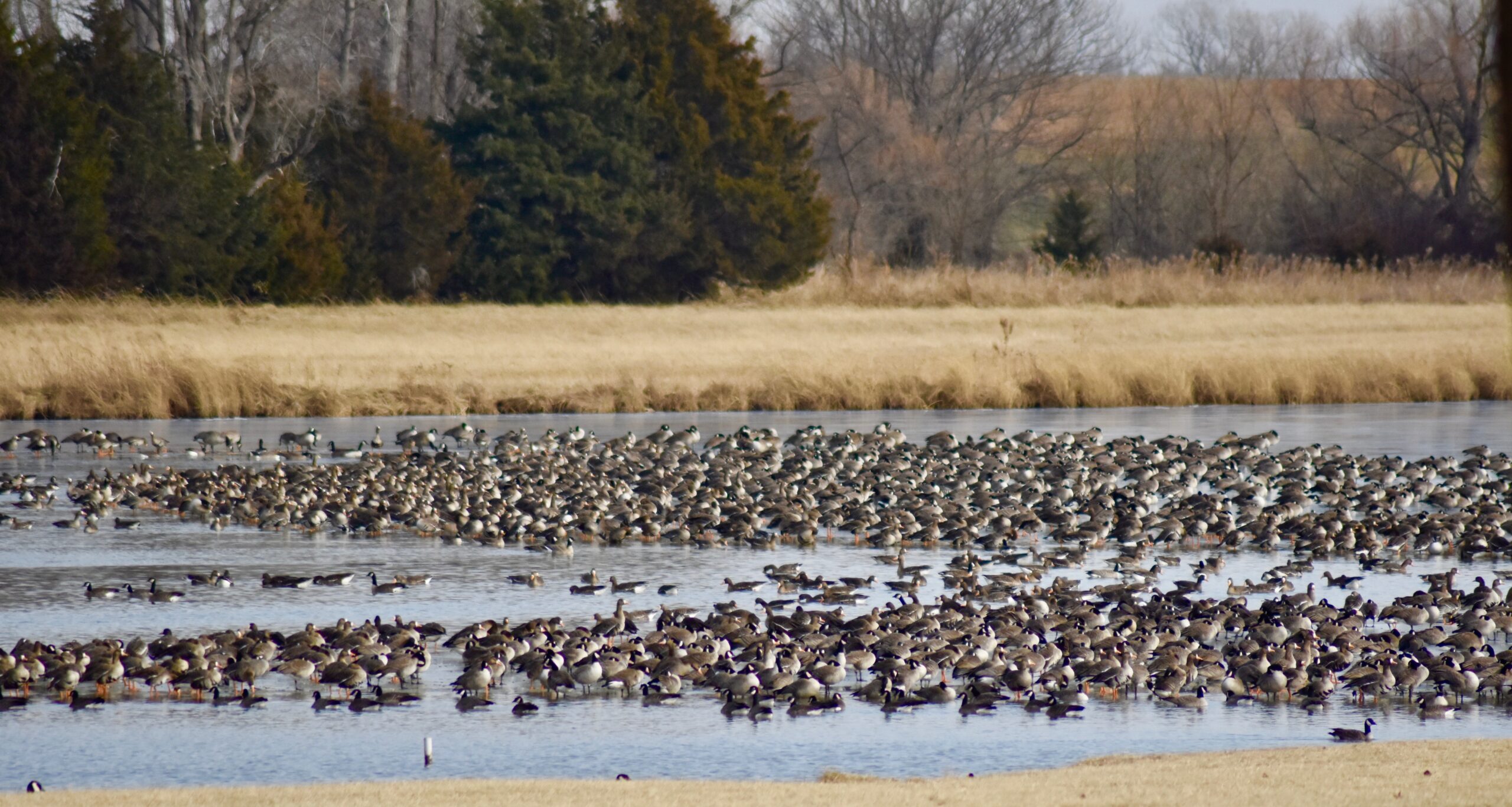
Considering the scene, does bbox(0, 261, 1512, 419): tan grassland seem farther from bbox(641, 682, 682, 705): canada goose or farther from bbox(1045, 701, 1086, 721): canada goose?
bbox(641, 682, 682, 705): canada goose

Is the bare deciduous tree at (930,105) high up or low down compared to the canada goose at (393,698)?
up

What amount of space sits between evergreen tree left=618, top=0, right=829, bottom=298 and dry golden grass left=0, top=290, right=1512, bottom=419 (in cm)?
980

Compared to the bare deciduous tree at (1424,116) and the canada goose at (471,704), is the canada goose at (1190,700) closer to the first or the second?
the canada goose at (471,704)

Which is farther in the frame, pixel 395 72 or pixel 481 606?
pixel 395 72

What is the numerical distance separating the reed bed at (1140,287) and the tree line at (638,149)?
2.50m

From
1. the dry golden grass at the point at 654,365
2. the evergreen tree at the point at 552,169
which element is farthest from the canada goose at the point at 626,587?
the evergreen tree at the point at 552,169

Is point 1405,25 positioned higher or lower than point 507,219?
higher

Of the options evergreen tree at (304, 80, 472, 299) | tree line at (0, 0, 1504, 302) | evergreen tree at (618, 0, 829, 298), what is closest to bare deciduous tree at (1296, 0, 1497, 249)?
tree line at (0, 0, 1504, 302)

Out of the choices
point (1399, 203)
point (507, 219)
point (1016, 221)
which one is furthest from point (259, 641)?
point (1016, 221)

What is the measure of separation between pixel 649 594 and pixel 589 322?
101 feet

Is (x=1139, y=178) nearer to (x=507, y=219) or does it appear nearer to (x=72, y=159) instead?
(x=507, y=219)

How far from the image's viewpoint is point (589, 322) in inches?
1763

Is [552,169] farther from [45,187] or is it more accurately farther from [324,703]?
[324,703]

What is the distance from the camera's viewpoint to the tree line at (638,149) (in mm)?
44594
